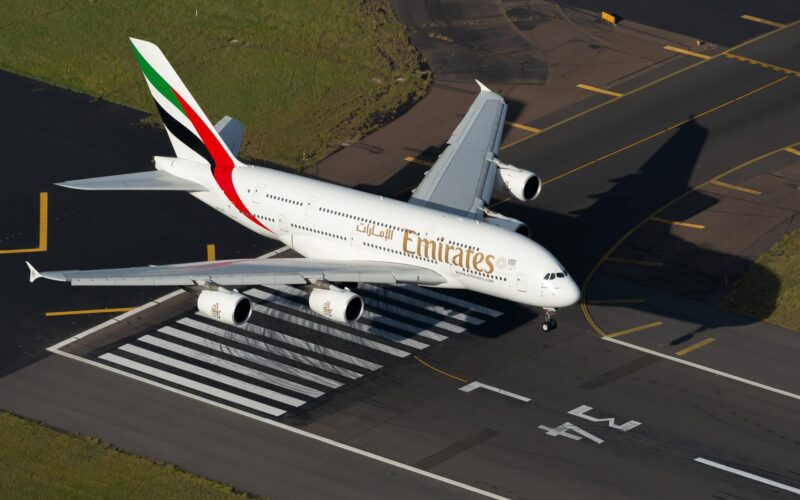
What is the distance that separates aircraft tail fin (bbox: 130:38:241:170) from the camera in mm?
79000

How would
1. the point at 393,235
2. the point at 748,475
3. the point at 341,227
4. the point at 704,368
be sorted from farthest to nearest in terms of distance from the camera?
the point at 341,227 < the point at 393,235 < the point at 704,368 < the point at 748,475

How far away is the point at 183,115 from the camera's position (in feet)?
262

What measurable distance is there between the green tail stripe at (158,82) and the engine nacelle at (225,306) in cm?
1526

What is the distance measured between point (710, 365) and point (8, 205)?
45030mm

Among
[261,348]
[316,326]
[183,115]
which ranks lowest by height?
[261,348]

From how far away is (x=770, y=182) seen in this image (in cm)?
9194

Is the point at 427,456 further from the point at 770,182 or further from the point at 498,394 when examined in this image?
the point at 770,182

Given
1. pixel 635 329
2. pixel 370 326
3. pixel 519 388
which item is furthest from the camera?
pixel 370 326

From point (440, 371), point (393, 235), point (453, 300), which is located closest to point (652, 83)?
point (453, 300)

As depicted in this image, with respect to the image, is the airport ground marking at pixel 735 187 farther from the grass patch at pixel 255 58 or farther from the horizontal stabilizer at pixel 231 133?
the horizontal stabilizer at pixel 231 133

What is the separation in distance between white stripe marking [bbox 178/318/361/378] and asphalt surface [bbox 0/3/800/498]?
176 cm

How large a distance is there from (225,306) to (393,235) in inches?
414

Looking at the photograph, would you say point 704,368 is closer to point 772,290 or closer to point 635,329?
point 635,329

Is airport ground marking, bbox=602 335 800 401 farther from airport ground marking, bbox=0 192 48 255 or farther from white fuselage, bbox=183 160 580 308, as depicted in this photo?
airport ground marking, bbox=0 192 48 255
